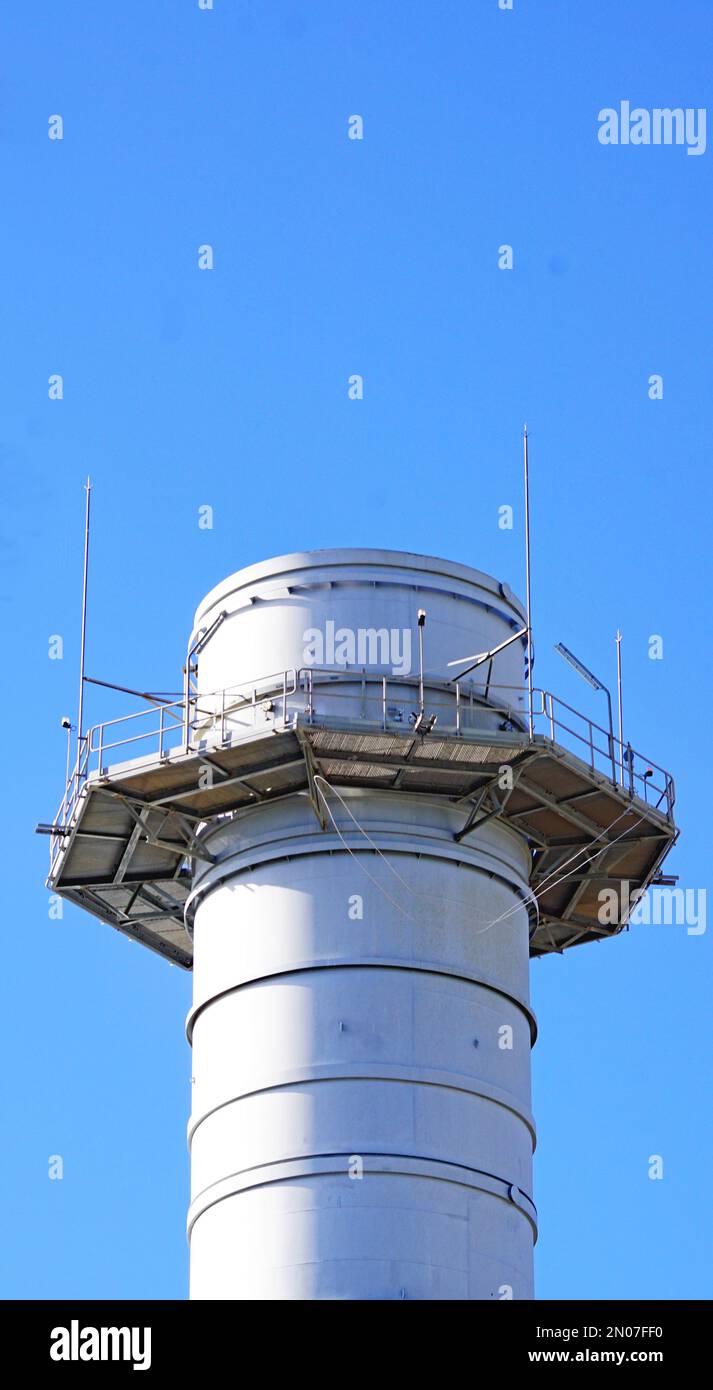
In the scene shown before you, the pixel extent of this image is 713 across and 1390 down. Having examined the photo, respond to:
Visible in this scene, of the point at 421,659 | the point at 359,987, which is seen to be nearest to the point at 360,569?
the point at 421,659

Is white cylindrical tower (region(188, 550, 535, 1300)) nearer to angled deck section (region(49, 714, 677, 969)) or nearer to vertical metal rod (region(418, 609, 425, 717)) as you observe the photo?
vertical metal rod (region(418, 609, 425, 717))

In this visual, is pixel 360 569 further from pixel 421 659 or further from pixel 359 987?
pixel 359 987

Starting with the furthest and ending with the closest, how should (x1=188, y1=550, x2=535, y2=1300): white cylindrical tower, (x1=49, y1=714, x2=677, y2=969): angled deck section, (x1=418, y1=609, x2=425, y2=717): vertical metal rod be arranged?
(x1=418, y1=609, x2=425, y2=717): vertical metal rod < (x1=49, y1=714, x2=677, y2=969): angled deck section < (x1=188, y1=550, x2=535, y2=1300): white cylindrical tower

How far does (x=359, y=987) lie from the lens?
44.1 meters

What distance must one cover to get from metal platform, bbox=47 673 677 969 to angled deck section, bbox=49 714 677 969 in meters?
0.02

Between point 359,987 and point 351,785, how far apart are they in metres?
3.26

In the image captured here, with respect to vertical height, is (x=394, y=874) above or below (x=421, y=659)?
below

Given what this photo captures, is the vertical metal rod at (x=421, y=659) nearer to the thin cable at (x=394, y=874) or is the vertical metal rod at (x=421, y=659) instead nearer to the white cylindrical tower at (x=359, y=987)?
the white cylindrical tower at (x=359, y=987)

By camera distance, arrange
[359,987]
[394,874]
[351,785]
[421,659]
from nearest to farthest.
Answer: [359,987]
[394,874]
[351,785]
[421,659]

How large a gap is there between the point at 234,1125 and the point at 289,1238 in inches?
85.7

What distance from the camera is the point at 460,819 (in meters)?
46.0

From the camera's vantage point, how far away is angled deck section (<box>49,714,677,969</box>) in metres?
44.4
